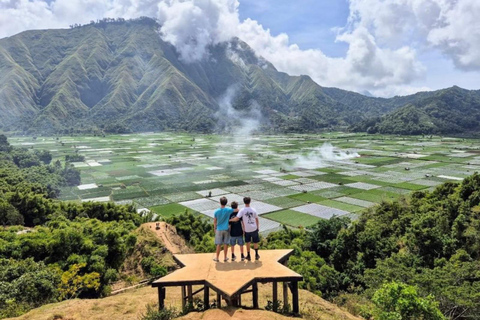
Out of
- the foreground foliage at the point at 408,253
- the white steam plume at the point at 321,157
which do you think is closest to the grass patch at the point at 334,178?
the white steam plume at the point at 321,157

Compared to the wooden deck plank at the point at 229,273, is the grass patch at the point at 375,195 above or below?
below

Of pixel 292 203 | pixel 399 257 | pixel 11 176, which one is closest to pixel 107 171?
pixel 11 176

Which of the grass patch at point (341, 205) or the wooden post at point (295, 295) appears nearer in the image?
the wooden post at point (295, 295)

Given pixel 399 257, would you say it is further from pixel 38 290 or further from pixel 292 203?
pixel 292 203

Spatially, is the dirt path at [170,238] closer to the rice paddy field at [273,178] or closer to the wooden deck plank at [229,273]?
the rice paddy field at [273,178]

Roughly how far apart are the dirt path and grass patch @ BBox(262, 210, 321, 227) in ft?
62.0

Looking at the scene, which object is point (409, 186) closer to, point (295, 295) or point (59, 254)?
point (295, 295)

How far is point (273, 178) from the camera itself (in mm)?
78250

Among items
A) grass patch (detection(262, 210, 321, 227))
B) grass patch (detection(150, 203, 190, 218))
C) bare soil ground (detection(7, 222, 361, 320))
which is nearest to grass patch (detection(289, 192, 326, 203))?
grass patch (detection(262, 210, 321, 227))

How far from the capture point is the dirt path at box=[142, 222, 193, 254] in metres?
30.7

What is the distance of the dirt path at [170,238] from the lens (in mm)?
30737

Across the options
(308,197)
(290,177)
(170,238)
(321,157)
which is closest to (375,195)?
(308,197)

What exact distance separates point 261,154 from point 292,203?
62.4 m

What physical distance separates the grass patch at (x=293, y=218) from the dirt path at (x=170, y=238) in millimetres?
18897
